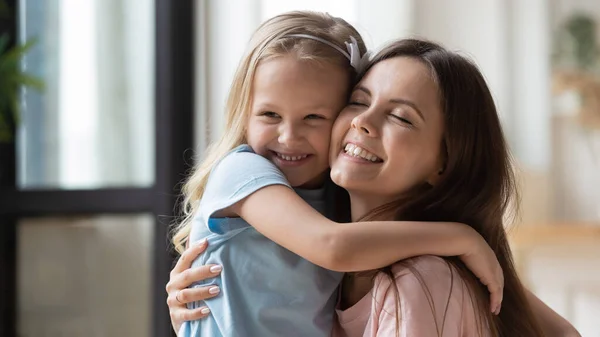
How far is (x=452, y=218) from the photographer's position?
53.8 inches

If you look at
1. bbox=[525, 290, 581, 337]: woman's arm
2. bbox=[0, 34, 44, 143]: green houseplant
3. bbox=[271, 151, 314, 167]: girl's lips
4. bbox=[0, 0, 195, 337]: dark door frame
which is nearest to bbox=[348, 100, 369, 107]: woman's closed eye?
bbox=[271, 151, 314, 167]: girl's lips

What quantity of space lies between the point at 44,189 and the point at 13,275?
41cm

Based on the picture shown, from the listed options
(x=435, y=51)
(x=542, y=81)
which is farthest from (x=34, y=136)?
(x=435, y=51)

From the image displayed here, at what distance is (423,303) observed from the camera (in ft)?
4.00

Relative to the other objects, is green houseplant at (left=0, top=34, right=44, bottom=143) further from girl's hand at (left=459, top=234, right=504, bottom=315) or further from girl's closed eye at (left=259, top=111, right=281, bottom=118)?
girl's hand at (left=459, top=234, right=504, bottom=315)

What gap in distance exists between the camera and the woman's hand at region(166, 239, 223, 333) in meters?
1.38

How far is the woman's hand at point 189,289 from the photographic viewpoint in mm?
1383

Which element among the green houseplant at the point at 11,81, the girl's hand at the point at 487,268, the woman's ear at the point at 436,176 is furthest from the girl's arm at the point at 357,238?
the green houseplant at the point at 11,81

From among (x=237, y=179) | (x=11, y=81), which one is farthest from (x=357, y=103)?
(x=11, y=81)

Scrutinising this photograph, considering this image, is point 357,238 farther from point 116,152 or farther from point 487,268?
point 116,152

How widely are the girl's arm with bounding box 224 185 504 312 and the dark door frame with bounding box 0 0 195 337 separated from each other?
2078mm

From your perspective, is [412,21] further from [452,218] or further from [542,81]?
[452,218]

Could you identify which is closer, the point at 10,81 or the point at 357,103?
the point at 357,103

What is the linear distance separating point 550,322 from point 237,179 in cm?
66
